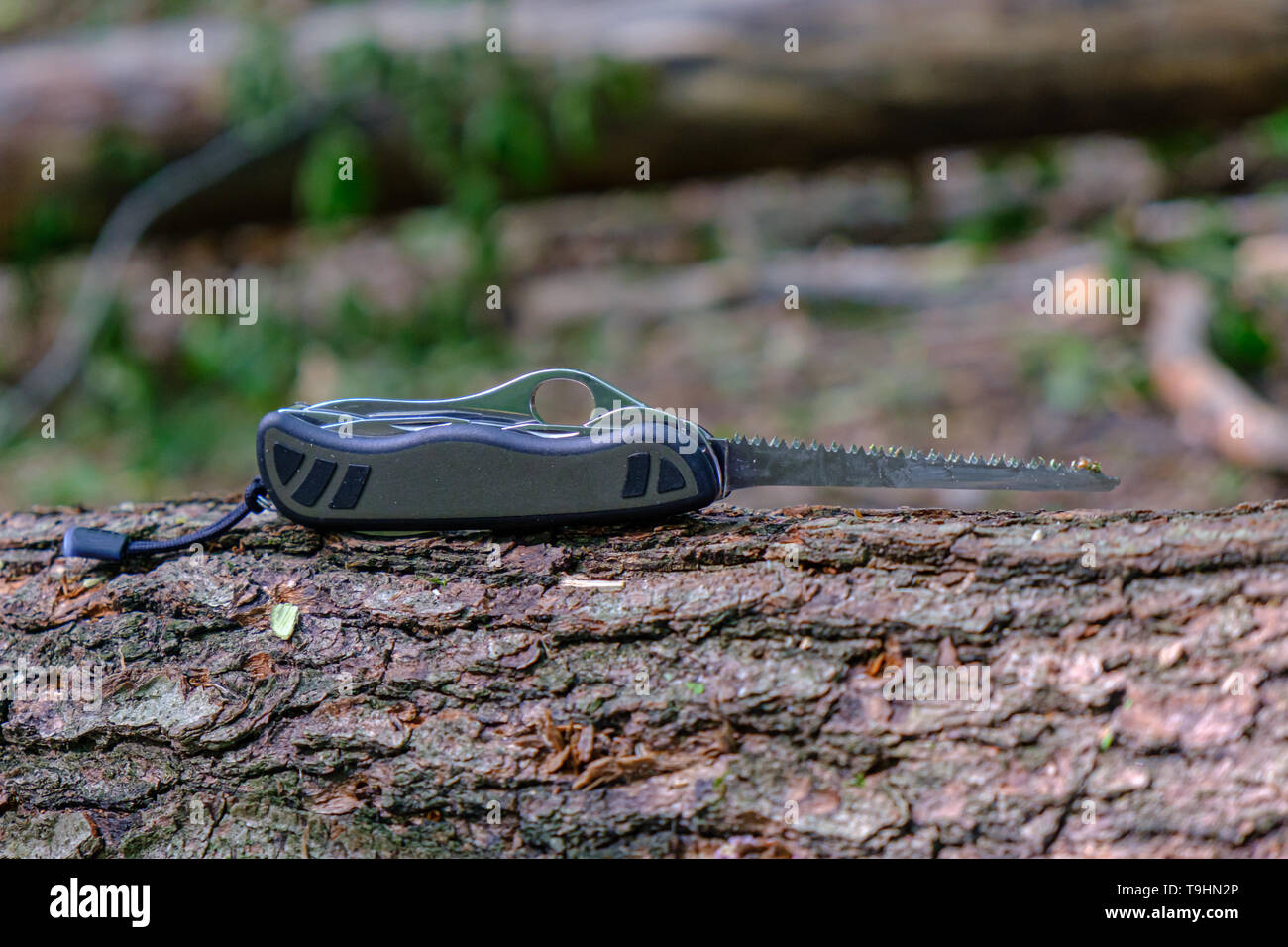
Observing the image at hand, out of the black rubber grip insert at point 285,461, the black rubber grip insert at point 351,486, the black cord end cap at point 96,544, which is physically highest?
the black rubber grip insert at point 285,461

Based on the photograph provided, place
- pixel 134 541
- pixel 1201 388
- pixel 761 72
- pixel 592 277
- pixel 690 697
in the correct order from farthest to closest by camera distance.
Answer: pixel 592 277 < pixel 761 72 < pixel 1201 388 < pixel 134 541 < pixel 690 697

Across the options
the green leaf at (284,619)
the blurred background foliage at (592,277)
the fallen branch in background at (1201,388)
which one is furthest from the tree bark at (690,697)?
the fallen branch in background at (1201,388)

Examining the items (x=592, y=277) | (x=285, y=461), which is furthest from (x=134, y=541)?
(x=592, y=277)

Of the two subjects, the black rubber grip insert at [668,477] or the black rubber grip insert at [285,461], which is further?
the black rubber grip insert at [285,461]

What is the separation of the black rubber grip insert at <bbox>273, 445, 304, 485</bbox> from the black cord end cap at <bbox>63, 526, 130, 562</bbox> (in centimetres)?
40

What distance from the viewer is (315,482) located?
2.10 metres

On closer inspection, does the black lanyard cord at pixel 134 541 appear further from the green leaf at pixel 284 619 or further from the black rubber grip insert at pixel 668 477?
the black rubber grip insert at pixel 668 477

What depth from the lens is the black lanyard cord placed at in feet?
7.14

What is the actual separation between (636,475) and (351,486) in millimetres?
586

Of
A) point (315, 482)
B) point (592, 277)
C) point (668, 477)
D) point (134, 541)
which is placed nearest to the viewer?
point (668, 477)

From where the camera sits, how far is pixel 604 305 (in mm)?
7129

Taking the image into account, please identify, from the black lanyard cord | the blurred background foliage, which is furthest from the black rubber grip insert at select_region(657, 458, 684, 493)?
the blurred background foliage

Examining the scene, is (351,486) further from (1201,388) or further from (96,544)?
(1201,388)

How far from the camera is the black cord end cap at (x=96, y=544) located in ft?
7.13
